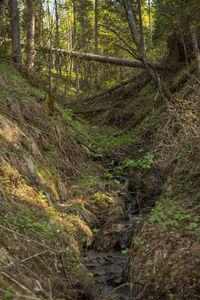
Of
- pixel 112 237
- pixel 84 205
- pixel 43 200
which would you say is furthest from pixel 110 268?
pixel 84 205

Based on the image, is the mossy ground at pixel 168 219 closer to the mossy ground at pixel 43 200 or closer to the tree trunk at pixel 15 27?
the mossy ground at pixel 43 200

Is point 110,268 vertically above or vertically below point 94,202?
below

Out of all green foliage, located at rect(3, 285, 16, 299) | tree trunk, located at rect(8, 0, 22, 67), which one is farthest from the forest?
tree trunk, located at rect(8, 0, 22, 67)

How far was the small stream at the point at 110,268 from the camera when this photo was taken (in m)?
4.16

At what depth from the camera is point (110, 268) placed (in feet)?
16.0

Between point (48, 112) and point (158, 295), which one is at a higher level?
point (48, 112)

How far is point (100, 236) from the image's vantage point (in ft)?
18.8

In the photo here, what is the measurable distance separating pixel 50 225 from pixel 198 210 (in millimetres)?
2461

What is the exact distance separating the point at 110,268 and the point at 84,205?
1.86 meters

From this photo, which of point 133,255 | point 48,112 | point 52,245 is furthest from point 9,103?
point 133,255

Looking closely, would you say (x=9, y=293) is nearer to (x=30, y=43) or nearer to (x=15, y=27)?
(x=30, y=43)

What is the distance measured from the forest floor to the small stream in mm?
53

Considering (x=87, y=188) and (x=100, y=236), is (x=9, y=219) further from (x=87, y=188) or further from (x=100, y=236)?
(x=87, y=188)

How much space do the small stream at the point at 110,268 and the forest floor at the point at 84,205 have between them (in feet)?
0.17
